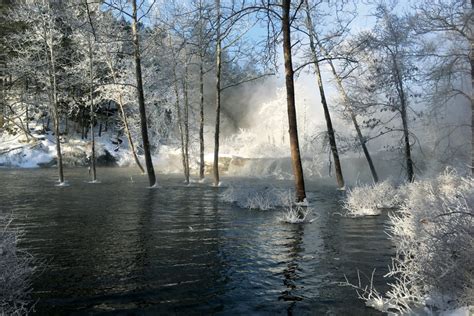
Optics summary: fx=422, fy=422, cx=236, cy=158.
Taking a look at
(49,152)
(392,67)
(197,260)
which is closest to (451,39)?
(392,67)

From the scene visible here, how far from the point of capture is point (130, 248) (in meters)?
8.05

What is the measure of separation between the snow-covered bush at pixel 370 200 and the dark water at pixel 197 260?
1.74ft

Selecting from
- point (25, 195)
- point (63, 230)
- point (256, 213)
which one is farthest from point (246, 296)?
point (25, 195)

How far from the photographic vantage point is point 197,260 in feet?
23.9

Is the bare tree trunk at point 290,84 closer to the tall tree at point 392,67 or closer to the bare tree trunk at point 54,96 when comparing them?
the tall tree at point 392,67

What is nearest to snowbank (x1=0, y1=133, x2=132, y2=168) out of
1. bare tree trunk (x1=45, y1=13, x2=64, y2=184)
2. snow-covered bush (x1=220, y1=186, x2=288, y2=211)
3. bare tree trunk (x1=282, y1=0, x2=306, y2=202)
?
bare tree trunk (x1=45, y1=13, x2=64, y2=184)

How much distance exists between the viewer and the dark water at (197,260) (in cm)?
522

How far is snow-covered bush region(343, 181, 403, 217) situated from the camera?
12.3 metres

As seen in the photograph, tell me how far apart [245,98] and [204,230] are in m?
45.7

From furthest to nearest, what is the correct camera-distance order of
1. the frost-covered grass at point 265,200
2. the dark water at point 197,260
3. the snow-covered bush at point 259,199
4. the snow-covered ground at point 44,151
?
the snow-covered ground at point 44,151
the snow-covered bush at point 259,199
the frost-covered grass at point 265,200
the dark water at point 197,260

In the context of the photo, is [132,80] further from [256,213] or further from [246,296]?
[246,296]

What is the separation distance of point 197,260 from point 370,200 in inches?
283

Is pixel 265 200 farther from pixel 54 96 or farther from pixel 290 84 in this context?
pixel 54 96

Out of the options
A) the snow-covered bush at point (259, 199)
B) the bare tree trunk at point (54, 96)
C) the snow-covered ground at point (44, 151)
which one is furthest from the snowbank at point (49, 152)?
the snow-covered bush at point (259, 199)
